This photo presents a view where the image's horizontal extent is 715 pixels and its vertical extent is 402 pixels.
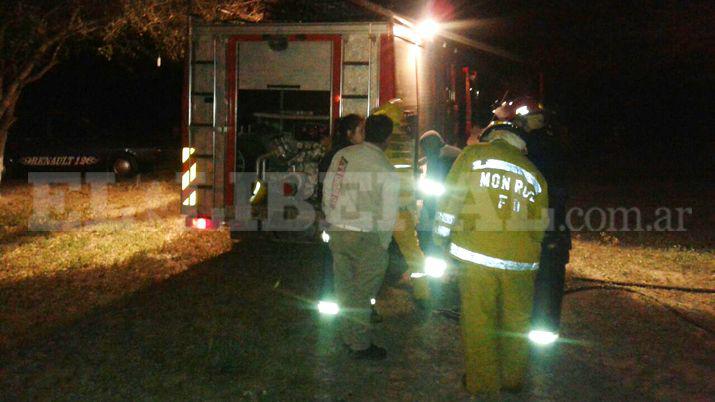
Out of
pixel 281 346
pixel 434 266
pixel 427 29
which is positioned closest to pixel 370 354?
pixel 281 346

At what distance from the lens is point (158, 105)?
3212 cm

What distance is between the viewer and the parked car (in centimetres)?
1827

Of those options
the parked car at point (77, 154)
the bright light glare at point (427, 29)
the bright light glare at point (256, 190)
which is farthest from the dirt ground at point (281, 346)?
the parked car at point (77, 154)

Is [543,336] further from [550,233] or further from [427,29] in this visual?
[427,29]

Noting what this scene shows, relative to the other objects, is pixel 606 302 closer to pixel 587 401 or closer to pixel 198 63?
pixel 587 401

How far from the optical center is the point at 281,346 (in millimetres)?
5969

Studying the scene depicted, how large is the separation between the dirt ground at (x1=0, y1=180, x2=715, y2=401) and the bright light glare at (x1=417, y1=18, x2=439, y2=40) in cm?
308

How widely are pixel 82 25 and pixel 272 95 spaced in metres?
5.12

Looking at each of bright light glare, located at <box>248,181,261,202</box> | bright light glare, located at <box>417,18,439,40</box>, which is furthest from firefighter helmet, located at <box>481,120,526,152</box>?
bright light glare, located at <box>417,18,439,40</box>

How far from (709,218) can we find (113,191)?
11640 millimetres

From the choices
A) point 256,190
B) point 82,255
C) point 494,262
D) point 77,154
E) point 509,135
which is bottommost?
point 82,255

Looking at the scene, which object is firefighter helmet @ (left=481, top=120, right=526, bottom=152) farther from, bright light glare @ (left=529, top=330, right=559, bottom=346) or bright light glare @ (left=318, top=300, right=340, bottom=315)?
bright light glare @ (left=318, top=300, right=340, bottom=315)

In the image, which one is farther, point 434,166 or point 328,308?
point 434,166

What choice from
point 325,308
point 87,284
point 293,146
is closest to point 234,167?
point 293,146
